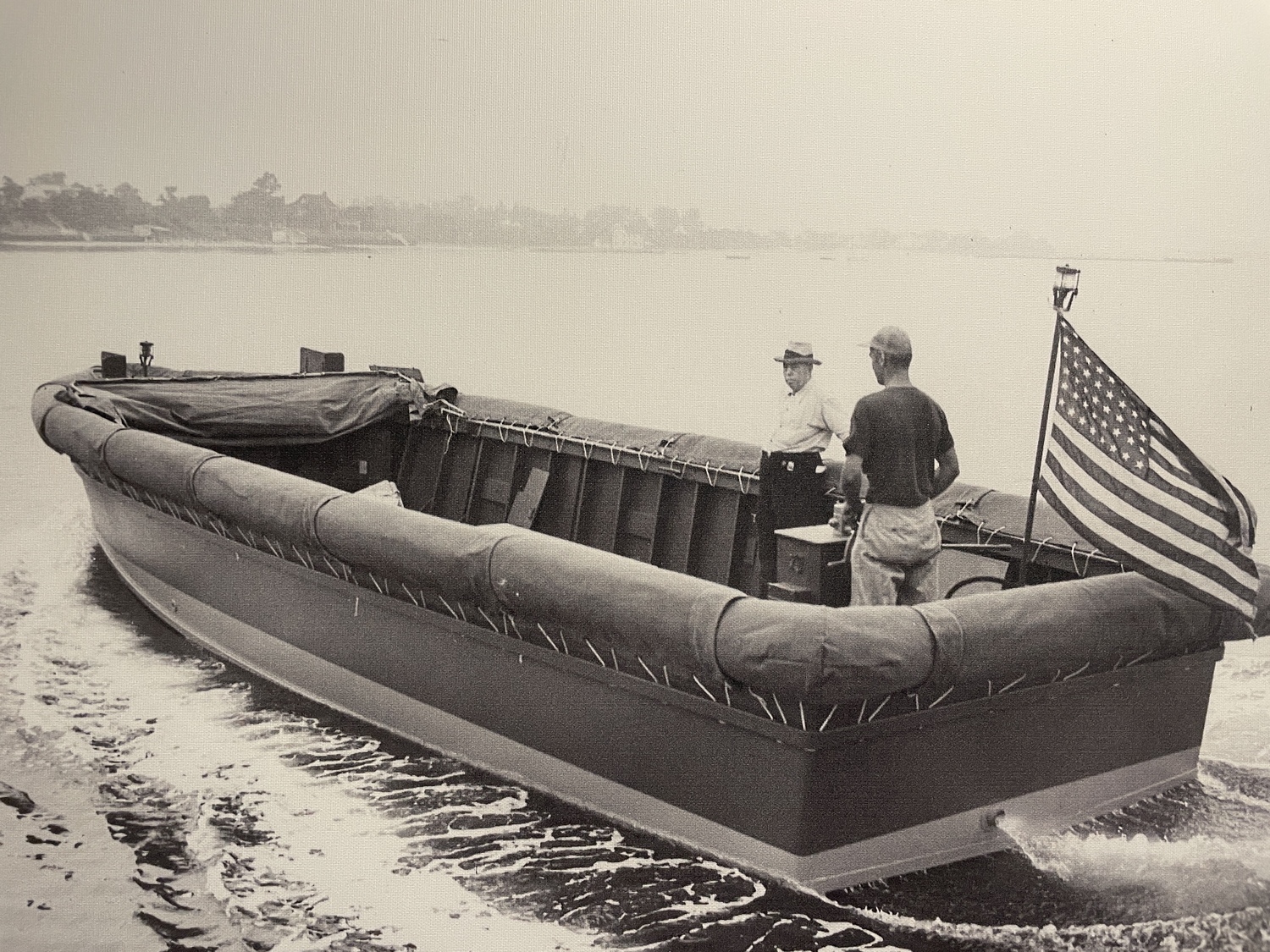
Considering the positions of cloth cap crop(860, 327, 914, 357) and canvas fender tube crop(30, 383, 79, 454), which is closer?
cloth cap crop(860, 327, 914, 357)

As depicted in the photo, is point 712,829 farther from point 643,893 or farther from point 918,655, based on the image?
point 918,655

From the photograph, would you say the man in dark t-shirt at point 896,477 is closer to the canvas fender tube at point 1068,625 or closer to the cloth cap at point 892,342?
the cloth cap at point 892,342

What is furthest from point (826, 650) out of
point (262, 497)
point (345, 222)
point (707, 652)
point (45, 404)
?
point (345, 222)

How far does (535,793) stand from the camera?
3146 mm

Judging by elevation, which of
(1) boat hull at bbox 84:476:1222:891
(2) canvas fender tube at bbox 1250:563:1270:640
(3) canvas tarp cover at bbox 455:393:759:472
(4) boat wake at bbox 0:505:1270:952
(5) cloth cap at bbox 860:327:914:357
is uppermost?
(5) cloth cap at bbox 860:327:914:357

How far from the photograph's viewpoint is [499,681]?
313 centimetres

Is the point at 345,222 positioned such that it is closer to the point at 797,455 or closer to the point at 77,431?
the point at 77,431

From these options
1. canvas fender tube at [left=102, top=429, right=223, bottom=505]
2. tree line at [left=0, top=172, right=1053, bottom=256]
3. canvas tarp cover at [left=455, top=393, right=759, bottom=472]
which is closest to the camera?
canvas fender tube at [left=102, top=429, right=223, bottom=505]

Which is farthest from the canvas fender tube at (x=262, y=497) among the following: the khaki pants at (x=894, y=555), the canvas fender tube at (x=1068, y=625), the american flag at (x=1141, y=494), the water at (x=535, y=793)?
the american flag at (x=1141, y=494)

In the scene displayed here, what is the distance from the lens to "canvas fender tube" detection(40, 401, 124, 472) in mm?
4395

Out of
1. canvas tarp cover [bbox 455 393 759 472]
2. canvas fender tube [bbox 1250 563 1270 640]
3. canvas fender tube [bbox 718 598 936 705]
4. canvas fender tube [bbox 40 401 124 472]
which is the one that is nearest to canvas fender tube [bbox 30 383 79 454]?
canvas fender tube [bbox 40 401 124 472]

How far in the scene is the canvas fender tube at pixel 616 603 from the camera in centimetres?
256

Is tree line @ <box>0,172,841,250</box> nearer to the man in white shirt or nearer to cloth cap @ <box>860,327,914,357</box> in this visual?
the man in white shirt

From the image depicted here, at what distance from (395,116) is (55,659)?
3009 mm
